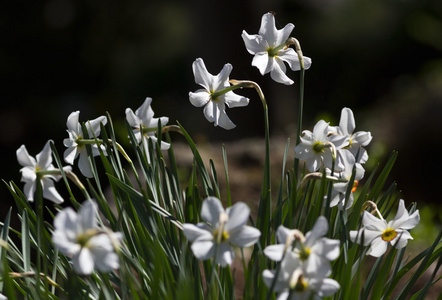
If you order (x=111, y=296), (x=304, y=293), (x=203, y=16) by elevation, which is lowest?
(x=203, y=16)

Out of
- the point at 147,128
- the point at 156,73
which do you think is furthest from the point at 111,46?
the point at 147,128

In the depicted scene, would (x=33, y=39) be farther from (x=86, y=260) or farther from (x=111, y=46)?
(x=86, y=260)

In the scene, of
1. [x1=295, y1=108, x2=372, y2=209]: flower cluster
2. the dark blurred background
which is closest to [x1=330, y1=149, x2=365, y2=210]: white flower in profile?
[x1=295, y1=108, x2=372, y2=209]: flower cluster

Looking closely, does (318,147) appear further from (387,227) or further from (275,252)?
(275,252)

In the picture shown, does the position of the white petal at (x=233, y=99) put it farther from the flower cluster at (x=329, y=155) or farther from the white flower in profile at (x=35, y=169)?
the white flower in profile at (x=35, y=169)

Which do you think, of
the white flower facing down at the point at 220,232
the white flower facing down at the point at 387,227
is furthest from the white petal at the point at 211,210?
the white flower facing down at the point at 387,227

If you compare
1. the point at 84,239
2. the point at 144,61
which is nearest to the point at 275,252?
the point at 84,239
